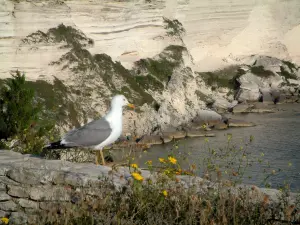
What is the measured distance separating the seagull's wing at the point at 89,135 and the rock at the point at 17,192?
4.93 ft

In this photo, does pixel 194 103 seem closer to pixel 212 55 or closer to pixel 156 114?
pixel 156 114

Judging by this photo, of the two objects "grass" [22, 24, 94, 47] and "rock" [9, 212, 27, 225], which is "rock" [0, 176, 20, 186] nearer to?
"rock" [9, 212, 27, 225]

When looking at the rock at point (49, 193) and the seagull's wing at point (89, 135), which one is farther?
the seagull's wing at point (89, 135)

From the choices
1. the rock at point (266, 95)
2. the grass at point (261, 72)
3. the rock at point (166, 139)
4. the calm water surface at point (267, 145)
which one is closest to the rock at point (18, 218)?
the calm water surface at point (267, 145)

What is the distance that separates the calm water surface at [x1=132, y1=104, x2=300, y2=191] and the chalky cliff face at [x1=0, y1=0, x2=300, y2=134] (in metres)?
4.65

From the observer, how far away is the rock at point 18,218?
19.2ft

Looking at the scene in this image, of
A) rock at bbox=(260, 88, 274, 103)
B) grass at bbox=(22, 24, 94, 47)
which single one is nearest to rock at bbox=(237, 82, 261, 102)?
rock at bbox=(260, 88, 274, 103)

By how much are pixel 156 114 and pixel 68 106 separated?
620 centimetres

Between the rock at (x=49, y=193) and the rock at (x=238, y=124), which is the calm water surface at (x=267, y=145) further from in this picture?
the rock at (x=49, y=193)

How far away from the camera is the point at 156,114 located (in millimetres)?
33250

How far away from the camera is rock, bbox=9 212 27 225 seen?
5.85m

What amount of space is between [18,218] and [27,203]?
0.37 meters

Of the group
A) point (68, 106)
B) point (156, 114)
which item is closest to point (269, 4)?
point (156, 114)

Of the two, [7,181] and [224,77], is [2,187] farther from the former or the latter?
[224,77]
